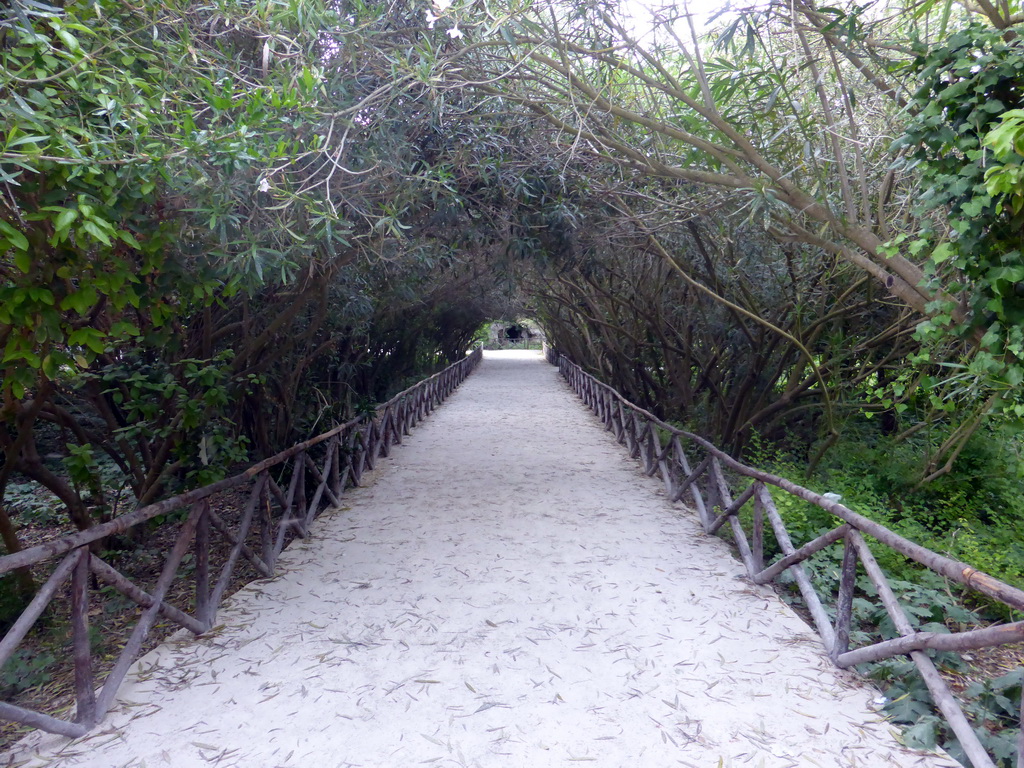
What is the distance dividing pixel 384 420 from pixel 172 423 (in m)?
4.54

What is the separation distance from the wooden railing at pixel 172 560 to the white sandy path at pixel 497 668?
14 cm

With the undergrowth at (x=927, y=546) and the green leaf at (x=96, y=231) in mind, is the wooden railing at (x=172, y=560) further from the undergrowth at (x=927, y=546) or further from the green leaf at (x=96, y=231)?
the undergrowth at (x=927, y=546)

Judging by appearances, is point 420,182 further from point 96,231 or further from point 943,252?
point 943,252

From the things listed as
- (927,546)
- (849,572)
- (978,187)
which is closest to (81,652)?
(849,572)

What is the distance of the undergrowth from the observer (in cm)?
306

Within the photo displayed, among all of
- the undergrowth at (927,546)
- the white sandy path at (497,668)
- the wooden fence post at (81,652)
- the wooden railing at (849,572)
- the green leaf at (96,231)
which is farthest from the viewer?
the undergrowth at (927,546)

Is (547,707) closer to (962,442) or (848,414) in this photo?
(962,442)

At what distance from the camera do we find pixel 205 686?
3.33 m

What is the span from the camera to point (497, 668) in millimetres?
3498

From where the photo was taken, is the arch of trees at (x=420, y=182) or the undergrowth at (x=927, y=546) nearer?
the arch of trees at (x=420, y=182)

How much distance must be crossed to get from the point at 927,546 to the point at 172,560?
225 inches

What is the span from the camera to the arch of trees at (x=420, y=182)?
2955 millimetres

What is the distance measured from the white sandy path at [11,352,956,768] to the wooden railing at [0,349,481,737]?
0.14m

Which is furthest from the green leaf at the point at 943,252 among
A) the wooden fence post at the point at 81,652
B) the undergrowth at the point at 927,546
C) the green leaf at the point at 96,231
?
the wooden fence post at the point at 81,652
